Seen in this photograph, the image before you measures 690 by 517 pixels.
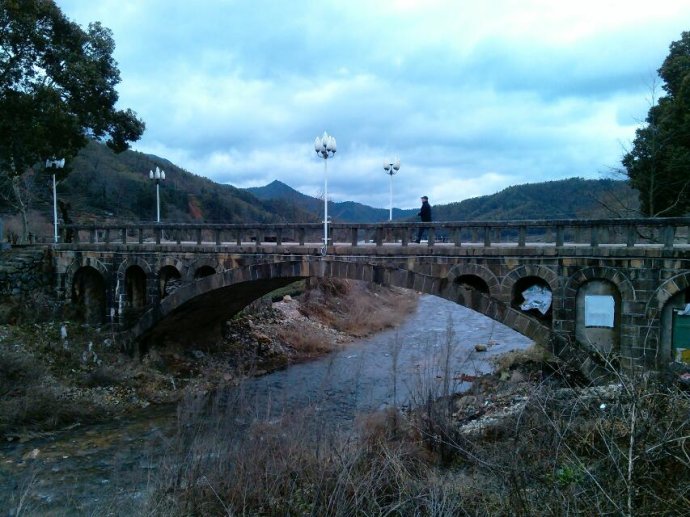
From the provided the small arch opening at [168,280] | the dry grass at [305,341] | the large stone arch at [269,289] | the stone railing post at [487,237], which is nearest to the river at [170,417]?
the dry grass at [305,341]

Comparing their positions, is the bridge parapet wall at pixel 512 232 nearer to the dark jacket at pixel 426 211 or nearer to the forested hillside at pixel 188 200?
the dark jacket at pixel 426 211

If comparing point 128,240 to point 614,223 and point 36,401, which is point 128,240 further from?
point 614,223

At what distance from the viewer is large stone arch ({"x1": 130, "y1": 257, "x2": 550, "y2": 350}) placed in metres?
13.8

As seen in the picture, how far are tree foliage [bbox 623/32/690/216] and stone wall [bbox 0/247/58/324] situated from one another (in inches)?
904

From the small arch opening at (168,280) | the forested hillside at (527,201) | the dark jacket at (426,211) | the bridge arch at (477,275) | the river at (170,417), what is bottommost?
the river at (170,417)

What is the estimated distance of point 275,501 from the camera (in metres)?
6.75

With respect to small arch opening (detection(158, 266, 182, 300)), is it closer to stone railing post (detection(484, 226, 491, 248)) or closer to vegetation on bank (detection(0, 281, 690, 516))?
vegetation on bank (detection(0, 281, 690, 516))

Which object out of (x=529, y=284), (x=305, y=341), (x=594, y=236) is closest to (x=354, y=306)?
(x=305, y=341)

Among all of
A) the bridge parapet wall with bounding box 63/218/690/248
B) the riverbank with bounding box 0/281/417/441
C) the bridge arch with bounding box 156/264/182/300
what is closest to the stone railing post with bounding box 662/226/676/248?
the bridge parapet wall with bounding box 63/218/690/248

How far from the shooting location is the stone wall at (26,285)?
19844 mm

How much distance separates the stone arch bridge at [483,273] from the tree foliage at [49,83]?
3.95 m

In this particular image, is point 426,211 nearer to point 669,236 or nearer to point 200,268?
point 669,236

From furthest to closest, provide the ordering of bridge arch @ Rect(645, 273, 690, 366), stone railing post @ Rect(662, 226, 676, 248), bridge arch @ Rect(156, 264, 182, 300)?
1. bridge arch @ Rect(156, 264, 182, 300)
2. bridge arch @ Rect(645, 273, 690, 366)
3. stone railing post @ Rect(662, 226, 676, 248)

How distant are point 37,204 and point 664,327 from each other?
144 feet
